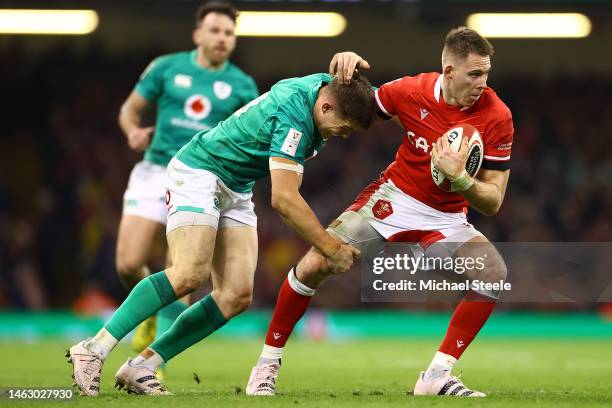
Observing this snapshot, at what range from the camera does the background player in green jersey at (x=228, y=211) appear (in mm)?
5988

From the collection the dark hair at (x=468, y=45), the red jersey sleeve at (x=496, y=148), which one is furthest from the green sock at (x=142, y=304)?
the dark hair at (x=468, y=45)

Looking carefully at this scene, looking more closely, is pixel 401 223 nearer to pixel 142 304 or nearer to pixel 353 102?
pixel 353 102

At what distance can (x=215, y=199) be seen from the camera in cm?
643

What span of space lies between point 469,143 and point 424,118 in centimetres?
53

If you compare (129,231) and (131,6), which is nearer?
(129,231)

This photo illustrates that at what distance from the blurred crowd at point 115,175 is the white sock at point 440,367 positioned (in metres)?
9.79

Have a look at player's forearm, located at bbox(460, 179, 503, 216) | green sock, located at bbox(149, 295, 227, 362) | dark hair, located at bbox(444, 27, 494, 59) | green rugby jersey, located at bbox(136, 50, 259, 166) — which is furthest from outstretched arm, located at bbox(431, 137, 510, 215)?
green rugby jersey, located at bbox(136, 50, 259, 166)

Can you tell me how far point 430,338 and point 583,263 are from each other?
5.84m

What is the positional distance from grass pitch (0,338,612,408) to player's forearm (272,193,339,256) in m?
0.84

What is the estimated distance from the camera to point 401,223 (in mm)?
6613

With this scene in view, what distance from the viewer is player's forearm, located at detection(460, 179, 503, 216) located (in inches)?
238

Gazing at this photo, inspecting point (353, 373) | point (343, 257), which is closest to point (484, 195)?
point (343, 257)

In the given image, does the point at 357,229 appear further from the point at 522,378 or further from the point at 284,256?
the point at 284,256

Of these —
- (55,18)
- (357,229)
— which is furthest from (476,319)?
(55,18)
